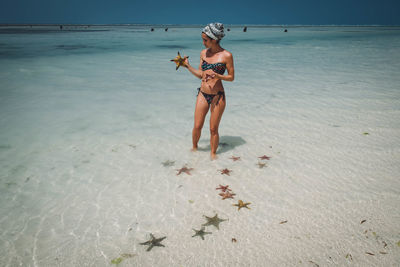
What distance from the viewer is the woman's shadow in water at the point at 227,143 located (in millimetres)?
5688

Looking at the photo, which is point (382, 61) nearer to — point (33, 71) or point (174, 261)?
point (174, 261)

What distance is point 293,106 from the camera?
27.6ft

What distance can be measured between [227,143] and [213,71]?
214 centimetres

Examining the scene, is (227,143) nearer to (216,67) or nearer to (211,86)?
(211,86)

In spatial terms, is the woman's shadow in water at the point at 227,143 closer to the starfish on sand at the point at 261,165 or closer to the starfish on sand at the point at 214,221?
the starfish on sand at the point at 261,165

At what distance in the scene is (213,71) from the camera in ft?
14.5

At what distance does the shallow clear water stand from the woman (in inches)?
44.3

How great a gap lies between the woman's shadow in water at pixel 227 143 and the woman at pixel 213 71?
0.73m

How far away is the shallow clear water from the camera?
3.12 metres

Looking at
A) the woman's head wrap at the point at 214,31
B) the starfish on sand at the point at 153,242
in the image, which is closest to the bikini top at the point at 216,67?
the woman's head wrap at the point at 214,31

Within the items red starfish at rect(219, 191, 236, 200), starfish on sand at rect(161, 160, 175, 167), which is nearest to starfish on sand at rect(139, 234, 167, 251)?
red starfish at rect(219, 191, 236, 200)

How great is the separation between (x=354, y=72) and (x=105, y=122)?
1289cm

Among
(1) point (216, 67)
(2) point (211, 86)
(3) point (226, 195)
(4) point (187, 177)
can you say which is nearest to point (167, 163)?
(4) point (187, 177)

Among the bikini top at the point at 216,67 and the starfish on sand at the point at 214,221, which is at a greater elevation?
the bikini top at the point at 216,67
